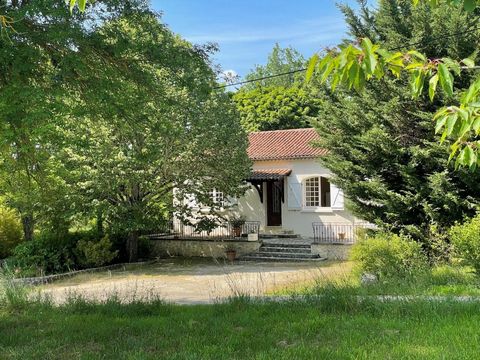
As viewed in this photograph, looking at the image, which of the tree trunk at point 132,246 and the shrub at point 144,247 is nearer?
the tree trunk at point 132,246

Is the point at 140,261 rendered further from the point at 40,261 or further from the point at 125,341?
the point at 125,341

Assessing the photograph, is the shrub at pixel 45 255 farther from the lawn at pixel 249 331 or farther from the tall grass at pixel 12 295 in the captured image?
the lawn at pixel 249 331

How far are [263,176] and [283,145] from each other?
3026 mm

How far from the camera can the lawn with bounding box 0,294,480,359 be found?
5.37 m

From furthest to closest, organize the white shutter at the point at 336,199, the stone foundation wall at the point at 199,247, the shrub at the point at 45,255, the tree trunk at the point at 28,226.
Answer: the white shutter at the point at 336,199, the stone foundation wall at the point at 199,247, the tree trunk at the point at 28,226, the shrub at the point at 45,255

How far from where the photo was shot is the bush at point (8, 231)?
21.6 metres

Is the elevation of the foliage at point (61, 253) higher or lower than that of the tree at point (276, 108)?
lower

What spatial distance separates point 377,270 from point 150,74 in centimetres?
771

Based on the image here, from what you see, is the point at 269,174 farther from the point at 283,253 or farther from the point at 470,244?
the point at 470,244

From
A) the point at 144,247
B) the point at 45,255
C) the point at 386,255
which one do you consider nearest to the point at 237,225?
the point at 144,247

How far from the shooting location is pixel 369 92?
16625mm

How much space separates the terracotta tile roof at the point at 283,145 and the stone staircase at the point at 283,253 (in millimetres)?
4887

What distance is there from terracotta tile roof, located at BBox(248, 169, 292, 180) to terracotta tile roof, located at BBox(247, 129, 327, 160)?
687 millimetres

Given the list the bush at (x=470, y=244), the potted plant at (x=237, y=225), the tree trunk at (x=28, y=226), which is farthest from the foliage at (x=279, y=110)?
the bush at (x=470, y=244)
